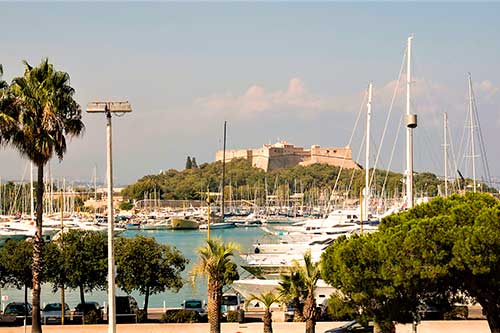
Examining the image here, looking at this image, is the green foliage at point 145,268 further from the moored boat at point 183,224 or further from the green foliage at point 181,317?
the moored boat at point 183,224

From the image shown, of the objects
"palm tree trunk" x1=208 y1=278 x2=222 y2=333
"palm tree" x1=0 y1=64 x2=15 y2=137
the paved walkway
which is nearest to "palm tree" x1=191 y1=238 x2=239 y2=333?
"palm tree trunk" x1=208 y1=278 x2=222 y2=333

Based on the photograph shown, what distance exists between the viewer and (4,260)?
122 ft

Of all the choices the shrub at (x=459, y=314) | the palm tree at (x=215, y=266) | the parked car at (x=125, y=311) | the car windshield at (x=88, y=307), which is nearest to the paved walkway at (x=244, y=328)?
the shrub at (x=459, y=314)

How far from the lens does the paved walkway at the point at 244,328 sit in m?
30.0

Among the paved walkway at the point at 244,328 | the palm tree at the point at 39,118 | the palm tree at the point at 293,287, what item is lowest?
the paved walkway at the point at 244,328

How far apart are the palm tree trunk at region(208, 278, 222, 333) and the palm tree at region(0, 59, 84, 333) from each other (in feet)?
17.3

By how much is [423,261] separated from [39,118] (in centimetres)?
1210

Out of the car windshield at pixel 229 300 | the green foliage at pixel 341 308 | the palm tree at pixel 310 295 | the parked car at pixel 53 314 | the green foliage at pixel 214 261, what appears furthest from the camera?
the car windshield at pixel 229 300

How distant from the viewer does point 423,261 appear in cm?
2159

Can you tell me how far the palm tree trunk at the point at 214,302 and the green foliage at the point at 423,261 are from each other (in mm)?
3302

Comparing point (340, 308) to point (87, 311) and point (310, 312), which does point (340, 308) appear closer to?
point (310, 312)

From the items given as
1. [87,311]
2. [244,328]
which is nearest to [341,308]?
[244,328]

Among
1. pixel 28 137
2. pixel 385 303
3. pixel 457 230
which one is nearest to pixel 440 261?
pixel 457 230

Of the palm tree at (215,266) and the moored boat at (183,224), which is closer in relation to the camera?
the palm tree at (215,266)
